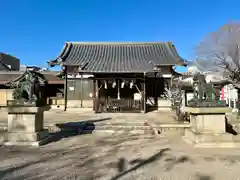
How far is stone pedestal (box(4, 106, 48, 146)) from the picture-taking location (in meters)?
7.17

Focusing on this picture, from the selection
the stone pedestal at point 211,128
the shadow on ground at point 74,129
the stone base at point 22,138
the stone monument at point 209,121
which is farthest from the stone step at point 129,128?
the stone base at point 22,138

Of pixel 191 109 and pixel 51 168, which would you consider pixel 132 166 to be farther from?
pixel 191 109

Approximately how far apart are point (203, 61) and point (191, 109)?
61.5 ft

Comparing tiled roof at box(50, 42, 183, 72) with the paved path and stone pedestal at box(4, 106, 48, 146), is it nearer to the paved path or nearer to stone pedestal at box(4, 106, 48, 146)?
stone pedestal at box(4, 106, 48, 146)

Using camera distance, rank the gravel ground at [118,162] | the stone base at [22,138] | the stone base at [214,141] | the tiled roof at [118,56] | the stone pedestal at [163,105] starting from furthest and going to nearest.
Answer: the stone pedestal at [163,105], the tiled roof at [118,56], the stone base at [22,138], the stone base at [214,141], the gravel ground at [118,162]

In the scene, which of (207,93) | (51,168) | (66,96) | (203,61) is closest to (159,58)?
(203,61)

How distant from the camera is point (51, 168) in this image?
4.83 metres

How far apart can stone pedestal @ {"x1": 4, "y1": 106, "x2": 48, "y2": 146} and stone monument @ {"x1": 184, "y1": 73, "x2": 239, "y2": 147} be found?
5602 millimetres

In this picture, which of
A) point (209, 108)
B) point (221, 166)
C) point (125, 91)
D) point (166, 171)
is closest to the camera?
point (166, 171)

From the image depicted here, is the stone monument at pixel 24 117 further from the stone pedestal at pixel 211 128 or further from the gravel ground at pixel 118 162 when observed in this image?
the stone pedestal at pixel 211 128

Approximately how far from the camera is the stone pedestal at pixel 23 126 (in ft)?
23.5

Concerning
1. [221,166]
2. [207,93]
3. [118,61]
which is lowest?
[221,166]

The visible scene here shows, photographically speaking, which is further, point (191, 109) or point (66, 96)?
point (66, 96)

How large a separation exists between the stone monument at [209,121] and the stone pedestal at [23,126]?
5.60 metres
